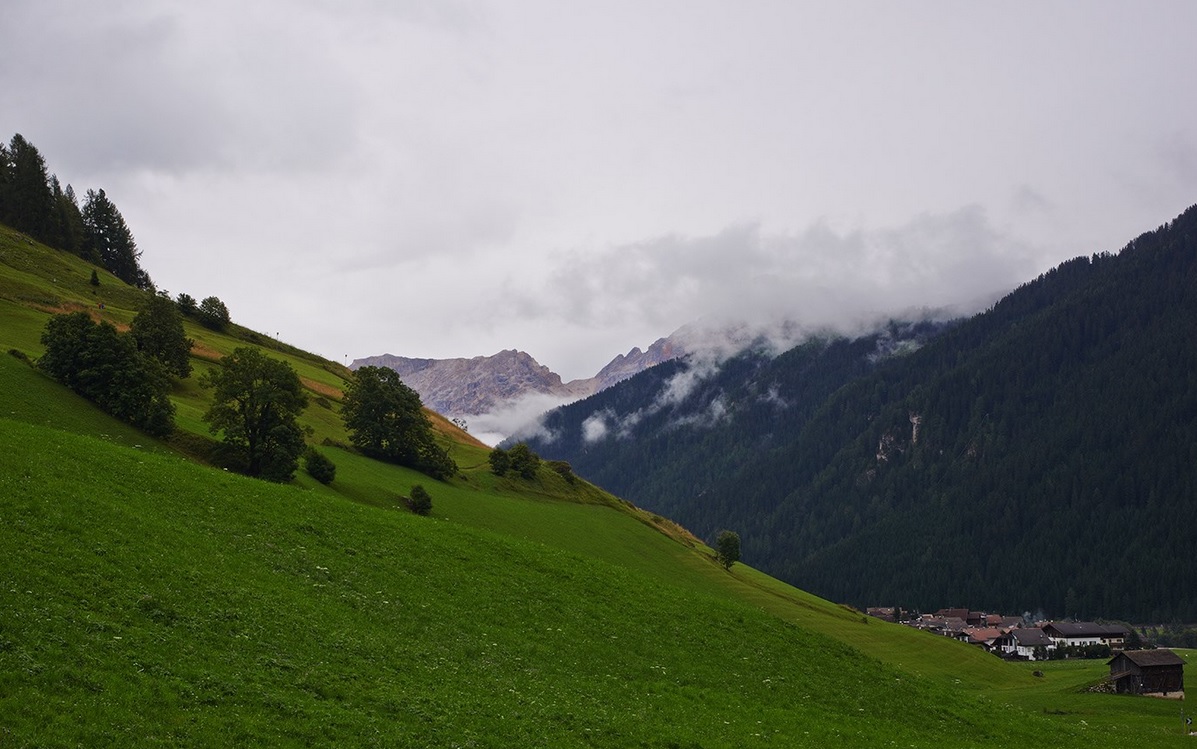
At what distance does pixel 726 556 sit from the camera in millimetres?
127000

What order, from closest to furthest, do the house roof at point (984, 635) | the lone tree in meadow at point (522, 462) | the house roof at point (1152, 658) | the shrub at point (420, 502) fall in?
1. the shrub at point (420, 502)
2. the house roof at point (1152, 658)
3. the lone tree in meadow at point (522, 462)
4. the house roof at point (984, 635)

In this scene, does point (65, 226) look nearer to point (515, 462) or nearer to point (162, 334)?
point (162, 334)

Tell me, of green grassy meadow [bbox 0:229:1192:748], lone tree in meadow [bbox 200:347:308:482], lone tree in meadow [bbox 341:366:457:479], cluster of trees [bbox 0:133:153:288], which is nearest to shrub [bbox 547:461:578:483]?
lone tree in meadow [bbox 341:366:457:479]

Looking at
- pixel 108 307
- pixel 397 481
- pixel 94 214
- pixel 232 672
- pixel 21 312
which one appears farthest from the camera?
pixel 94 214

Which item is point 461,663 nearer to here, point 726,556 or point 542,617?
point 542,617

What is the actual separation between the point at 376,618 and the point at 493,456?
76228 millimetres

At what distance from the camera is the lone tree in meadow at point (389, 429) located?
97.2 m

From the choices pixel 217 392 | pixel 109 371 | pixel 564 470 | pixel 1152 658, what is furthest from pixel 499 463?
pixel 1152 658

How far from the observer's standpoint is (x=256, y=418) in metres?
67.8

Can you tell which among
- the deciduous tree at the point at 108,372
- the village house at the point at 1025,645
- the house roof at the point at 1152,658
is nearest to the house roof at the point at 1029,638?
the village house at the point at 1025,645

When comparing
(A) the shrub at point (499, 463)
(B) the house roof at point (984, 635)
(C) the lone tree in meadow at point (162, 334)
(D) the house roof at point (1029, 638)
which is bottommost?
(B) the house roof at point (984, 635)

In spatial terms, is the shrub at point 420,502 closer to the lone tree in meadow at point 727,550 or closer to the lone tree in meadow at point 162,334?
the lone tree in meadow at point 162,334

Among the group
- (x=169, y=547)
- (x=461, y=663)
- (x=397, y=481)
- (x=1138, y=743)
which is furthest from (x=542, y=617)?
(x=397, y=481)

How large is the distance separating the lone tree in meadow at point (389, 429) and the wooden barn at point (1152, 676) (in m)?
80.0
